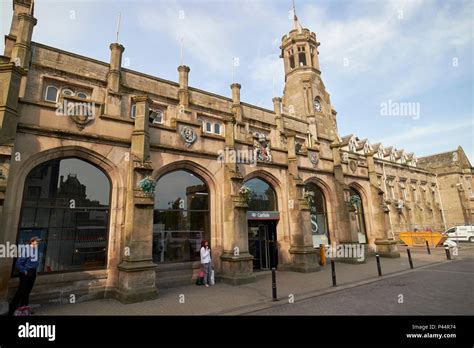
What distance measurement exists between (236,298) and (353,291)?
435 cm

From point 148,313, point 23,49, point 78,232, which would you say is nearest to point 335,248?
point 148,313

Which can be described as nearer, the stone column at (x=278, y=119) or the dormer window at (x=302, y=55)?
the stone column at (x=278, y=119)

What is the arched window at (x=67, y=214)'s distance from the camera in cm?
882

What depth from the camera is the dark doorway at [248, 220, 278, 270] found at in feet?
49.1

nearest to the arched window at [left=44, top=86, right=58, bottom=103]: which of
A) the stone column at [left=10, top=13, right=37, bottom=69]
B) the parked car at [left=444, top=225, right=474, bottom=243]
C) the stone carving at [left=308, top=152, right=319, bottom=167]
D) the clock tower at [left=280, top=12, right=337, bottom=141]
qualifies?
the stone column at [left=10, top=13, right=37, bottom=69]

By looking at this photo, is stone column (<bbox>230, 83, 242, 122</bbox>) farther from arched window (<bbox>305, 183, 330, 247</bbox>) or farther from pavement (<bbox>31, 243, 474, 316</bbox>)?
pavement (<bbox>31, 243, 474, 316</bbox>)

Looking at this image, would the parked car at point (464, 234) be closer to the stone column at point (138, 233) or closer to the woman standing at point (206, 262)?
the woman standing at point (206, 262)

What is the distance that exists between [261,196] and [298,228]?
2.89 metres

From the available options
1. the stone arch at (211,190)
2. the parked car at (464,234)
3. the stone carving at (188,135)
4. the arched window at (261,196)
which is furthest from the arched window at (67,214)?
the parked car at (464,234)

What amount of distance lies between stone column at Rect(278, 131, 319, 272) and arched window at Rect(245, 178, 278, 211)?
111 centimetres

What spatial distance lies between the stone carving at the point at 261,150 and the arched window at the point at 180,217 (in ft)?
12.6
